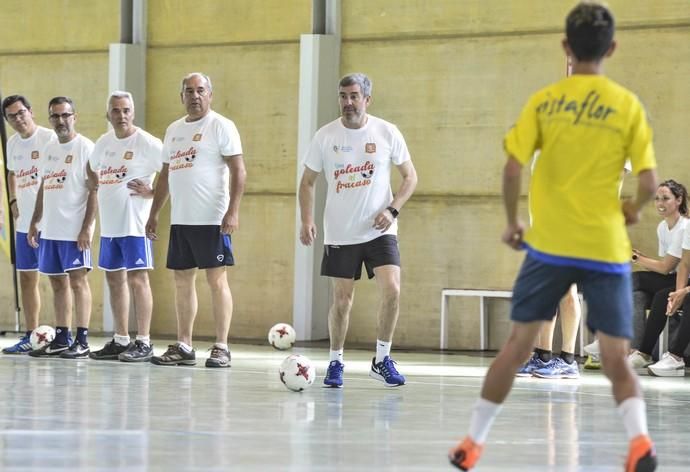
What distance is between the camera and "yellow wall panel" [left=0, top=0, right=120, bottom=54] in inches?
525

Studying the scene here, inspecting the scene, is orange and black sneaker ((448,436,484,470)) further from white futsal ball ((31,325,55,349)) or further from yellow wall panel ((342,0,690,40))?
yellow wall panel ((342,0,690,40))

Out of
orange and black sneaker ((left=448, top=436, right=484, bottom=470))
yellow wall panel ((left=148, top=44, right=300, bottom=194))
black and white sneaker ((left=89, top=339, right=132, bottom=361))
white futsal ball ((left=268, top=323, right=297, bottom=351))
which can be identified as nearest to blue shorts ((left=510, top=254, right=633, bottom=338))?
orange and black sneaker ((left=448, top=436, right=484, bottom=470))

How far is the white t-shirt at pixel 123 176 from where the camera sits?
9.80m

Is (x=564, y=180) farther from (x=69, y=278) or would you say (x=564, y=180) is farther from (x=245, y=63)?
(x=245, y=63)

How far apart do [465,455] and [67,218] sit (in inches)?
245

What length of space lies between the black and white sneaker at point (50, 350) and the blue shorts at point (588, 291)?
633cm

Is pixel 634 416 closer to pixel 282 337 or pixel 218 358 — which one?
pixel 218 358

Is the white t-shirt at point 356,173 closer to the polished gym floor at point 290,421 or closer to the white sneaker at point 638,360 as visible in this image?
the polished gym floor at point 290,421

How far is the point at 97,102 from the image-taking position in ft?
43.8

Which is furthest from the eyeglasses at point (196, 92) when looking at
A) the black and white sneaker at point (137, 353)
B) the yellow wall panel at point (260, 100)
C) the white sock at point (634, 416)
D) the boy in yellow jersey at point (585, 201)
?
the white sock at point (634, 416)

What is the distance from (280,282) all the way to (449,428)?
6568mm

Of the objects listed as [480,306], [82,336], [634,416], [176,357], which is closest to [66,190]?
[82,336]

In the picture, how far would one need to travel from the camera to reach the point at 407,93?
1214 cm

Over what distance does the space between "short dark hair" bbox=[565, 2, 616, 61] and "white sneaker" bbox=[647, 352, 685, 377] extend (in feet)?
17.5
